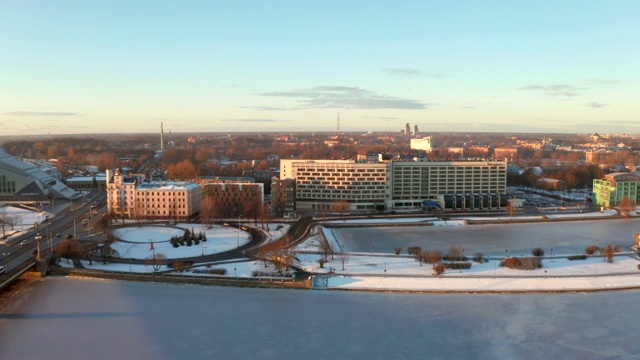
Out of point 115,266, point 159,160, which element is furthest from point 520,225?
point 159,160

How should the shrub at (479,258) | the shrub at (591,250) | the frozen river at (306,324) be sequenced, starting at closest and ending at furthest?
the frozen river at (306,324)
the shrub at (479,258)
the shrub at (591,250)

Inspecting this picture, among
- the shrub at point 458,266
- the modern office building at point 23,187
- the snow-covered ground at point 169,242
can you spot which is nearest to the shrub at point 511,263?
the shrub at point 458,266

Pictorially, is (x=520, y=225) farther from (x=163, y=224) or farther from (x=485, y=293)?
(x=163, y=224)

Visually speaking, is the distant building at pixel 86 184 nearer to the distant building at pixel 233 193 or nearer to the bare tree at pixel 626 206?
the distant building at pixel 233 193

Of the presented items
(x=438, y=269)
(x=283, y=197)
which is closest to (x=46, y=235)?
(x=283, y=197)

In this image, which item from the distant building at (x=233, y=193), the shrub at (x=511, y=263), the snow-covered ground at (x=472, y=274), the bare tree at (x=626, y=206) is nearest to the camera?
the snow-covered ground at (x=472, y=274)

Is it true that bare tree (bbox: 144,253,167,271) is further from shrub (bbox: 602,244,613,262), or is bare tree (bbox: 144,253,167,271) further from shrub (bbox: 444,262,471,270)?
shrub (bbox: 602,244,613,262)

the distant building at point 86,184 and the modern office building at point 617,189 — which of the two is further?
the distant building at point 86,184

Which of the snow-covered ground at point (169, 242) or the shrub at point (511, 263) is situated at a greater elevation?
the shrub at point (511, 263)

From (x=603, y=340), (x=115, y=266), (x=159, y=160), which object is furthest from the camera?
(x=159, y=160)
